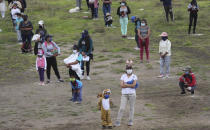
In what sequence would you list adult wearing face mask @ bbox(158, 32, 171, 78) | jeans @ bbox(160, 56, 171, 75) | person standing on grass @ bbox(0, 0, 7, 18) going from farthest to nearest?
person standing on grass @ bbox(0, 0, 7, 18) → jeans @ bbox(160, 56, 171, 75) → adult wearing face mask @ bbox(158, 32, 171, 78)

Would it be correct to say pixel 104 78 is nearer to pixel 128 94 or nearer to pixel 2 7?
pixel 128 94

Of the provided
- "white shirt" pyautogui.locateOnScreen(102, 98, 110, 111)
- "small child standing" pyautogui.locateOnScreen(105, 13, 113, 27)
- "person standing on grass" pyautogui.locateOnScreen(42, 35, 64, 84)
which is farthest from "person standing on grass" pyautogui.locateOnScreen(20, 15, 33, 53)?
"white shirt" pyautogui.locateOnScreen(102, 98, 110, 111)

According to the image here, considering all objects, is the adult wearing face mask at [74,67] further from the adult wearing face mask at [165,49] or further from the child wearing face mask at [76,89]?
the adult wearing face mask at [165,49]

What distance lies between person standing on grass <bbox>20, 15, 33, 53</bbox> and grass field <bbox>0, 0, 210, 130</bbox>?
47cm

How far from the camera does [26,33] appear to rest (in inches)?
915

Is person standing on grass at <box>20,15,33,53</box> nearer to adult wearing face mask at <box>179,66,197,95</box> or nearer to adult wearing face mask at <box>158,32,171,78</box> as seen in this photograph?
adult wearing face mask at <box>158,32,171,78</box>

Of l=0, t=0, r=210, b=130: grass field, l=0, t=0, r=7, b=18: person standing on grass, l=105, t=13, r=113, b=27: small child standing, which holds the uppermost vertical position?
l=0, t=0, r=7, b=18: person standing on grass

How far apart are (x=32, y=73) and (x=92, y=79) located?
2932 millimetres

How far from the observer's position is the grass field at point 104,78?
13.8 meters

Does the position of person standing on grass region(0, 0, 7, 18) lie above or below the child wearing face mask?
above

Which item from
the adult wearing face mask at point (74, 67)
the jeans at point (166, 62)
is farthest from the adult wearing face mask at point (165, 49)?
the adult wearing face mask at point (74, 67)

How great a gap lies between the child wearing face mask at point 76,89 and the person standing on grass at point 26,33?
8.16 m

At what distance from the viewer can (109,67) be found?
21250 mm

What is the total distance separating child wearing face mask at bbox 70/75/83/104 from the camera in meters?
15.3
